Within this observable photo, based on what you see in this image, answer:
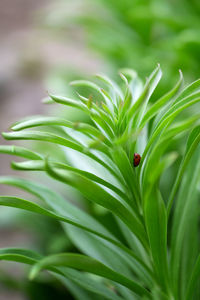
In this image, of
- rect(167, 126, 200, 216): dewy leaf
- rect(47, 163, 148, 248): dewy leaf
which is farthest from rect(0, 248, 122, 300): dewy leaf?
rect(167, 126, 200, 216): dewy leaf

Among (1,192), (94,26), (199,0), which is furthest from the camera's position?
(1,192)

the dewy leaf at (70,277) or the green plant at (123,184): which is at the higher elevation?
the green plant at (123,184)

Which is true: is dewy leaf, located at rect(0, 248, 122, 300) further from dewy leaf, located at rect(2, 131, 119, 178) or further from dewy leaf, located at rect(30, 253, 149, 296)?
dewy leaf, located at rect(2, 131, 119, 178)

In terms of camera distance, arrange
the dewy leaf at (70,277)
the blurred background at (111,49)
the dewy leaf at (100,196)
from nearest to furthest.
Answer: the dewy leaf at (100,196) < the dewy leaf at (70,277) < the blurred background at (111,49)

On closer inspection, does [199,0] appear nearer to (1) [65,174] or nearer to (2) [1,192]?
(1) [65,174]

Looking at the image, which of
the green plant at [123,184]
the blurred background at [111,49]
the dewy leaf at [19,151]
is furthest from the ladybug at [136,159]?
the blurred background at [111,49]

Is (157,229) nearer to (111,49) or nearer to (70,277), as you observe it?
(70,277)

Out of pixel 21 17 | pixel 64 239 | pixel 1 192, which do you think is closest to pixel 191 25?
pixel 64 239

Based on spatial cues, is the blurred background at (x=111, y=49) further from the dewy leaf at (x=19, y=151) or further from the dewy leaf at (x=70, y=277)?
the dewy leaf at (x=19, y=151)
